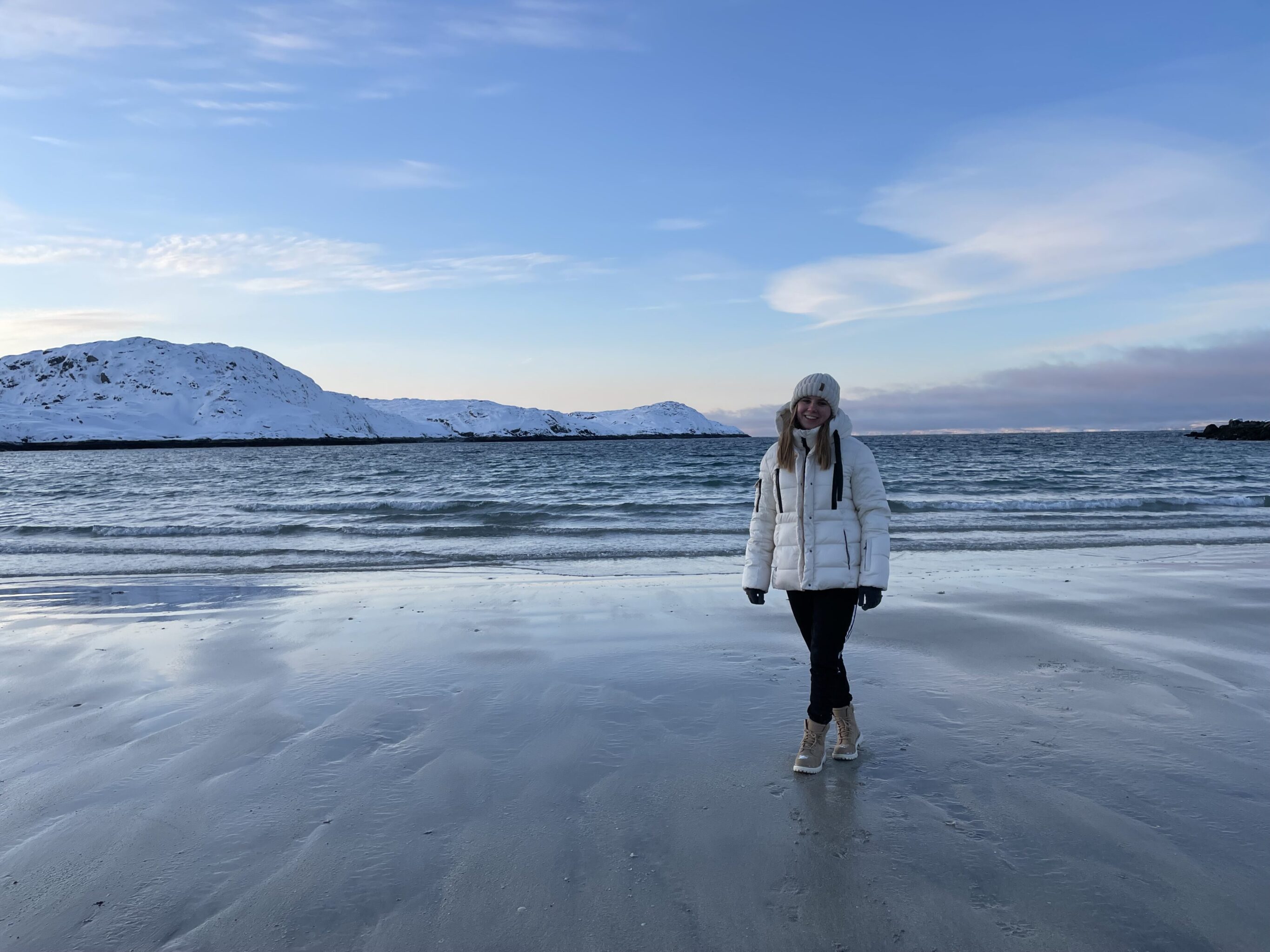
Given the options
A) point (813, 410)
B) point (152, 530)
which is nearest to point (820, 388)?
point (813, 410)

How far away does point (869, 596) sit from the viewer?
394 centimetres

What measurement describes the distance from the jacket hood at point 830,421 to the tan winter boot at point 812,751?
1657mm

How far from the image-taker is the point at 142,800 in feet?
12.8

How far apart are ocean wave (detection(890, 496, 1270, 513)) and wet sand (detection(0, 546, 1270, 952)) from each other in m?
13.5

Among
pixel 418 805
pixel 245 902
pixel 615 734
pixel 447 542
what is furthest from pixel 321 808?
pixel 447 542

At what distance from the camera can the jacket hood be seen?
411cm

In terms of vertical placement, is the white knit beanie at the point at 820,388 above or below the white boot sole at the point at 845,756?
above

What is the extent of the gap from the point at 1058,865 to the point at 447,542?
13997 millimetres

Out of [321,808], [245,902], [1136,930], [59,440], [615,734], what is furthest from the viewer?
[59,440]

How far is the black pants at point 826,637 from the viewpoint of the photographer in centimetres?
413

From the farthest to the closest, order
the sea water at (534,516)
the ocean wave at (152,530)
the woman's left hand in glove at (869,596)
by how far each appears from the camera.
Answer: the ocean wave at (152,530), the sea water at (534,516), the woman's left hand in glove at (869,596)

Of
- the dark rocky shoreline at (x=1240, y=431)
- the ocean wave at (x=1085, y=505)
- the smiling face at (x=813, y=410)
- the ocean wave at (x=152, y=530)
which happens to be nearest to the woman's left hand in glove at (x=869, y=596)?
the smiling face at (x=813, y=410)

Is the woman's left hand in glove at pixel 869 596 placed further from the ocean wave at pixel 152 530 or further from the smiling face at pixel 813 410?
the ocean wave at pixel 152 530

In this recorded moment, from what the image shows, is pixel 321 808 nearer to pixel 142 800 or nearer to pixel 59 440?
pixel 142 800
